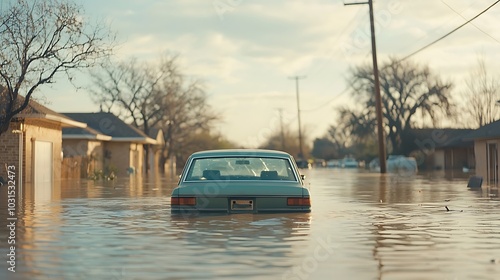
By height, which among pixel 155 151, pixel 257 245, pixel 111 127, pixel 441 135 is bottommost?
pixel 257 245

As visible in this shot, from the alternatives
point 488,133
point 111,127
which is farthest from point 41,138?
point 111,127

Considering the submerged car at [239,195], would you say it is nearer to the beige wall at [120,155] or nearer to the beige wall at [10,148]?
the beige wall at [10,148]

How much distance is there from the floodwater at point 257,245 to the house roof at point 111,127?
150 feet

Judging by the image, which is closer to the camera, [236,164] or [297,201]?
[297,201]

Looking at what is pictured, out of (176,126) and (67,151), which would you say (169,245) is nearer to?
(67,151)

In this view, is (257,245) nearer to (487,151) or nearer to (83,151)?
(487,151)

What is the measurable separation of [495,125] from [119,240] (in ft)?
102

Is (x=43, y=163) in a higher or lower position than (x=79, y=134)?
lower

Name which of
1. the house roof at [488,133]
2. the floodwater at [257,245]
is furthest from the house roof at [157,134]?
the floodwater at [257,245]

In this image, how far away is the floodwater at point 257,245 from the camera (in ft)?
32.7

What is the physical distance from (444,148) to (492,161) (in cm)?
3977

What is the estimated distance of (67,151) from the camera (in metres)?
57.5

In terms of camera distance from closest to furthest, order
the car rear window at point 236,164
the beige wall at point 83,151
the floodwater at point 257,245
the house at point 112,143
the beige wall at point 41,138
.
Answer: the floodwater at point 257,245, the car rear window at point 236,164, the beige wall at point 41,138, the beige wall at point 83,151, the house at point 112,143

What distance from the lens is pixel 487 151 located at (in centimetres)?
4306
